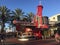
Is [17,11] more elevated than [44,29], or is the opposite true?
[17,11]

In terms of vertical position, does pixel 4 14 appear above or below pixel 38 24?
above

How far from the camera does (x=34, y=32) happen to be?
60.4 m

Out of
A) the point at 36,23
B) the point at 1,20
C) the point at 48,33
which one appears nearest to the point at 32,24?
the point at 36,23

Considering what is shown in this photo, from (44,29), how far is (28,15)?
14.0 meters

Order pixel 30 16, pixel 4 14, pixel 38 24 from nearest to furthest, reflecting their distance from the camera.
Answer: pixel 38 24, pixel 4 14, pixel 30 16

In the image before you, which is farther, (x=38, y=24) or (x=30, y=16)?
(x=30, y=16)

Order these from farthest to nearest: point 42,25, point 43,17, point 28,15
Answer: point 28,15, point 43,17, point 42,25

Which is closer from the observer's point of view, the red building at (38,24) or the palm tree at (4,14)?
the red building at (38,24)

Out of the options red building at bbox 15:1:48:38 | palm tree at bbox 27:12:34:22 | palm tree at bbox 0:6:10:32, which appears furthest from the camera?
palm tree at bbox 27:12:34:22

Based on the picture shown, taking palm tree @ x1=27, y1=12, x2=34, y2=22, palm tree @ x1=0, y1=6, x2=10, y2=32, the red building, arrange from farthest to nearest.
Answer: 1. palm tree @ x1=27, y1=12, x2=34, y2=22
2. palm tree @ x1=0, y1=6, x2=10, y2=32
3. the red building

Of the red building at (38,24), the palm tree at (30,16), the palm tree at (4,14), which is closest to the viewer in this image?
the red building at (38,24)

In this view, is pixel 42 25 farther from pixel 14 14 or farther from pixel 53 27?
pixel 14 14

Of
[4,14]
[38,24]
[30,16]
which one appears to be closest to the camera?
[38,24]

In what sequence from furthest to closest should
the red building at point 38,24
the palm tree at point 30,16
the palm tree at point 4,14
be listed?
the palm tree at point 30,16, the palm tree at point 4,14, the red building at point 38,24
